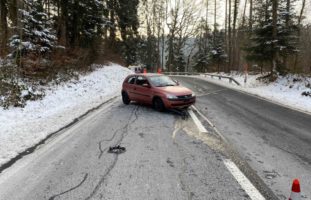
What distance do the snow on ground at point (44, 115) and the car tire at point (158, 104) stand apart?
9.49 ft

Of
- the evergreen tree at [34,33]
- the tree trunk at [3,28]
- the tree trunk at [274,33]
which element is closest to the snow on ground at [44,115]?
the evergreen tree at [34,33]

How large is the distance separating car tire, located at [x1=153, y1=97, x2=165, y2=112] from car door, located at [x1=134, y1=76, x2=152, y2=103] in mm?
357

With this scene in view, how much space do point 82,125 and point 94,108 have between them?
3.35 m

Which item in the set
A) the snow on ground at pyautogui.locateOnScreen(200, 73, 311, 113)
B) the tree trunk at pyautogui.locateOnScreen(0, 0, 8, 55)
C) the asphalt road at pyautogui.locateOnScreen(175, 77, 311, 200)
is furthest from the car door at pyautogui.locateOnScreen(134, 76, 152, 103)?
the tree trunk at pyautogui.locateOnScreen(0, 0, 8, 55)

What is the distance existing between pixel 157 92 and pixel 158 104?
1.64ft

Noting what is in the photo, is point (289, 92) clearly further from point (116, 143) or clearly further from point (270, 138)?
point (116, 143)

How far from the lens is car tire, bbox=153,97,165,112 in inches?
498

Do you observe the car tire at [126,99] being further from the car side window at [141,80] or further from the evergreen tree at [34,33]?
the evergreen tree at [34,33]

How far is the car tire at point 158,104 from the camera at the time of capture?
12641 mm

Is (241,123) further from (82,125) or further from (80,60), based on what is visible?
(80,60)

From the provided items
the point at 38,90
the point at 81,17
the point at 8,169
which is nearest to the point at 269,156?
the point at 8,169

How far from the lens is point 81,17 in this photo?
98.2ft

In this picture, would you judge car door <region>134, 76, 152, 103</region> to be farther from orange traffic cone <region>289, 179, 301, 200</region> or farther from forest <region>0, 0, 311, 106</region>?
orange traffic cone <region>289, 179, 301, 200</region>

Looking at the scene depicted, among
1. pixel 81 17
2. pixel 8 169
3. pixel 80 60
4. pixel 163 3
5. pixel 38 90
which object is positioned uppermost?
pixel 163 3
